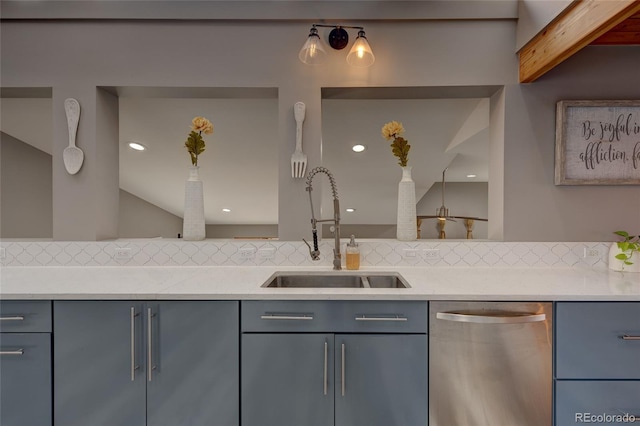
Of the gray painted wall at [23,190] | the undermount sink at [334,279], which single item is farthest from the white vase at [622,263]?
the gray painted wall at [23,190]

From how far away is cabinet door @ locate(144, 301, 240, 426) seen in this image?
1.31m

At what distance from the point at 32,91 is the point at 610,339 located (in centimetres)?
337

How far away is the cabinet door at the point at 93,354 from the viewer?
1.32 metres

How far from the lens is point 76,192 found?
191 centimetres

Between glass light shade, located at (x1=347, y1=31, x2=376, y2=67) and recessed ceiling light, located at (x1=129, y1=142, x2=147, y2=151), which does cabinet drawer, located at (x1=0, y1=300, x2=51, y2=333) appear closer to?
glass light shade, located at (x1=347, y1=31, x2=376, y2=67)

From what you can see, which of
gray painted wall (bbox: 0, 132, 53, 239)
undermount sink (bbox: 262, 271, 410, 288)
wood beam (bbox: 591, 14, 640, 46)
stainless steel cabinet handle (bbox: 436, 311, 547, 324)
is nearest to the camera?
stainless steel cabinet handle (bbox: 436, 311, 547, 324)

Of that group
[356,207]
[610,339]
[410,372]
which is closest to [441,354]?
[410,372]

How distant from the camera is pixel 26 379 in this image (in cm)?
132

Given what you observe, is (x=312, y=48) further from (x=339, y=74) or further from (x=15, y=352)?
(x=15, y=352)

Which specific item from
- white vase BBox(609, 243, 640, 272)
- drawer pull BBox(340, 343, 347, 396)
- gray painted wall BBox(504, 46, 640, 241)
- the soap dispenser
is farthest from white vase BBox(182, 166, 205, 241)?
white vase BBox(609, 243, 640, 272)

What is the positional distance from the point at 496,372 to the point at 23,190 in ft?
16.9

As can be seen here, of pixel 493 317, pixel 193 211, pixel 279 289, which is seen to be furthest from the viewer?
pixel 193 211

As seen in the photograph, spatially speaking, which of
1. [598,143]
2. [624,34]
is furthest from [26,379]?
[624,34]

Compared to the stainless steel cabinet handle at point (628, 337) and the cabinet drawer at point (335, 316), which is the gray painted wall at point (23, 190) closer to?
the cabinet drawer at point (335, 316)
